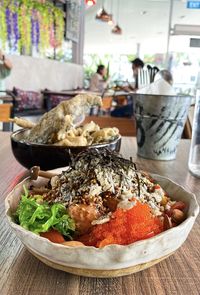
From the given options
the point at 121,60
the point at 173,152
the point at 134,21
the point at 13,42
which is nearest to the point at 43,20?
the point at 13,42

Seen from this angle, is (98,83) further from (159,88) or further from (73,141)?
(73,141)

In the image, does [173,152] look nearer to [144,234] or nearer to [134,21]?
[144,234]

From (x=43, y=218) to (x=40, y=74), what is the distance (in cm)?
540

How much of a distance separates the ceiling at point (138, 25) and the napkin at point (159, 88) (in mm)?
7347

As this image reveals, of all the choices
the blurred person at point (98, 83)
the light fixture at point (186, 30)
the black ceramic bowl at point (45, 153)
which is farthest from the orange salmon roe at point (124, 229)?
the light fixture at point (186, 30)

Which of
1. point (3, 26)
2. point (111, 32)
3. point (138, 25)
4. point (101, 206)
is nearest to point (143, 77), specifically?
point (101, 206)

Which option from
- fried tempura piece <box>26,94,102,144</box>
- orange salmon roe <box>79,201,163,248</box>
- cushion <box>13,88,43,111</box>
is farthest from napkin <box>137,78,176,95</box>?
cushion <box>13,88,43,111</box>

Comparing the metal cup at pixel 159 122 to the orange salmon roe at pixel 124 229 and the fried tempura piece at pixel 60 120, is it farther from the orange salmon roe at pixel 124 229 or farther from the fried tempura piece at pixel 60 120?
the orange salmon roe at pixel 124 229

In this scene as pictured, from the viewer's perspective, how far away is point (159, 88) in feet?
3.49

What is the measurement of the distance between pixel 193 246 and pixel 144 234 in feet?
0.49

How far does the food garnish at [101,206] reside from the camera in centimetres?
43

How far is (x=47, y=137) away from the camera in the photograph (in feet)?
2.75

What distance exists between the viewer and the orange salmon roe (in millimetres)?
418

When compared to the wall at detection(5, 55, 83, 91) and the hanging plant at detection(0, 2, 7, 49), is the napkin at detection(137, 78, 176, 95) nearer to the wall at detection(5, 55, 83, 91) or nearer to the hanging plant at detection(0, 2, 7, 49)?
the hanging plant at detection(0, 2, 7, 49)
